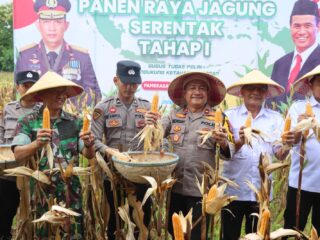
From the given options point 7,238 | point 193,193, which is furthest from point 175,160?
point 7,238

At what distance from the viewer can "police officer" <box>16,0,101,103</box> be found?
506 cm

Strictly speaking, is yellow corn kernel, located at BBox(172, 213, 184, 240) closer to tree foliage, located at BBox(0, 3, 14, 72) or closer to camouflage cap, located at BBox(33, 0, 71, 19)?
camouflage cap, located at BBox(33, 0, 71, 19)

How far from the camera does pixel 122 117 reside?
10.2ft

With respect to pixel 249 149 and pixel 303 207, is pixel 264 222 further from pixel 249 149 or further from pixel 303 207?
pixel 303 207

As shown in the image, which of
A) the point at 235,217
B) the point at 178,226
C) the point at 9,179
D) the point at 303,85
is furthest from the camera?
the point at 9,179

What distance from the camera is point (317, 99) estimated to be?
286 cm

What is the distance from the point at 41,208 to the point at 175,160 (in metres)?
0.88

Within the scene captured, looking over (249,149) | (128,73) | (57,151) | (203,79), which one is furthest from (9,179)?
(249,149)

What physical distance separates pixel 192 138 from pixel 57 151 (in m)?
0.81

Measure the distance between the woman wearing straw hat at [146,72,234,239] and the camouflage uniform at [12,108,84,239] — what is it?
18.1 inches

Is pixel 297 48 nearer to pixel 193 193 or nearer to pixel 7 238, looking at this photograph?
pixel 193 193

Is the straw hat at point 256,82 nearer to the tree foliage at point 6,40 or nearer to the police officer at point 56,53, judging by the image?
Result: the police officer at point 56,53

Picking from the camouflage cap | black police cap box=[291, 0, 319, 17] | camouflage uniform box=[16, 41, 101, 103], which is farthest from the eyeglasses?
the camouflage cap

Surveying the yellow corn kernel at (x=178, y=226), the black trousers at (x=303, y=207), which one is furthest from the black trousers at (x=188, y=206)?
the yellow corn kernel at (x=178, y=226)
